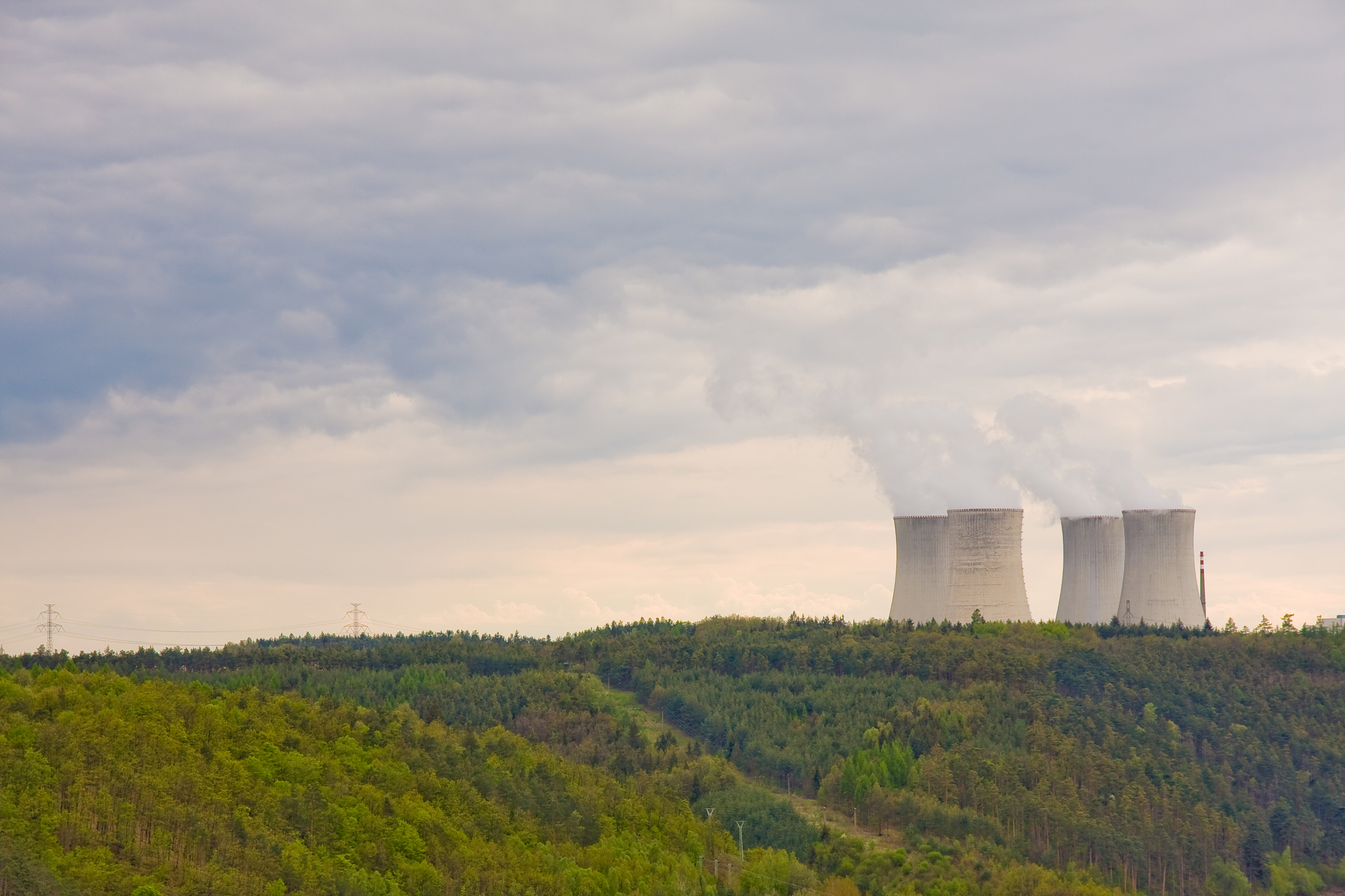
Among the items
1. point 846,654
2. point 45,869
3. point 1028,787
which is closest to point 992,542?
point 1028,787

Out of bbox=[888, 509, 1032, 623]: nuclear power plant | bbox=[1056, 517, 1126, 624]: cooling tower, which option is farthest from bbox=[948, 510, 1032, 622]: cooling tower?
bbox=[1056, 517, 1126, 624]: cooling tower

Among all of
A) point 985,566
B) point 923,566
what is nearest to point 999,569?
point 985,566

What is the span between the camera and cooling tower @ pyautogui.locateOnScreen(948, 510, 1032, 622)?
77.8m

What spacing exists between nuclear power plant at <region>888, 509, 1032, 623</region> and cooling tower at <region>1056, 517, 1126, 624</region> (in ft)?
30.9

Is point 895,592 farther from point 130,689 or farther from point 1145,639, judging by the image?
point 130,689

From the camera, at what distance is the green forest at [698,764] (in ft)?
157

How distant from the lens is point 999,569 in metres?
77.8

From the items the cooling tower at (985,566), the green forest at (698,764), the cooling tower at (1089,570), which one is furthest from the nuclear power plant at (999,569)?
the green forest at (698,764)

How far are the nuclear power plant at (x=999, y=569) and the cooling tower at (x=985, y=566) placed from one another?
0.12 feet

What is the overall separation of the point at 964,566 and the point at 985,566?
1161 mm

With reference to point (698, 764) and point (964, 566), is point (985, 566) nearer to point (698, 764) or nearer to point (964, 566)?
point (964, 566)

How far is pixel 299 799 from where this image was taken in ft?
167

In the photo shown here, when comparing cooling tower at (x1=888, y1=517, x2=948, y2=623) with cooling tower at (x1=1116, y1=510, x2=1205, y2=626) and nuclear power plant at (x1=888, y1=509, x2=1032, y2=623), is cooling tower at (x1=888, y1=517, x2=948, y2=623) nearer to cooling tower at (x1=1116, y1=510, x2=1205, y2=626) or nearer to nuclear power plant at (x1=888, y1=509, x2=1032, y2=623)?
nuclear power plant at (x1=888, y1=509, x2=1032, y2=623)

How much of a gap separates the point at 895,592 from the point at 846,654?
795 inches
